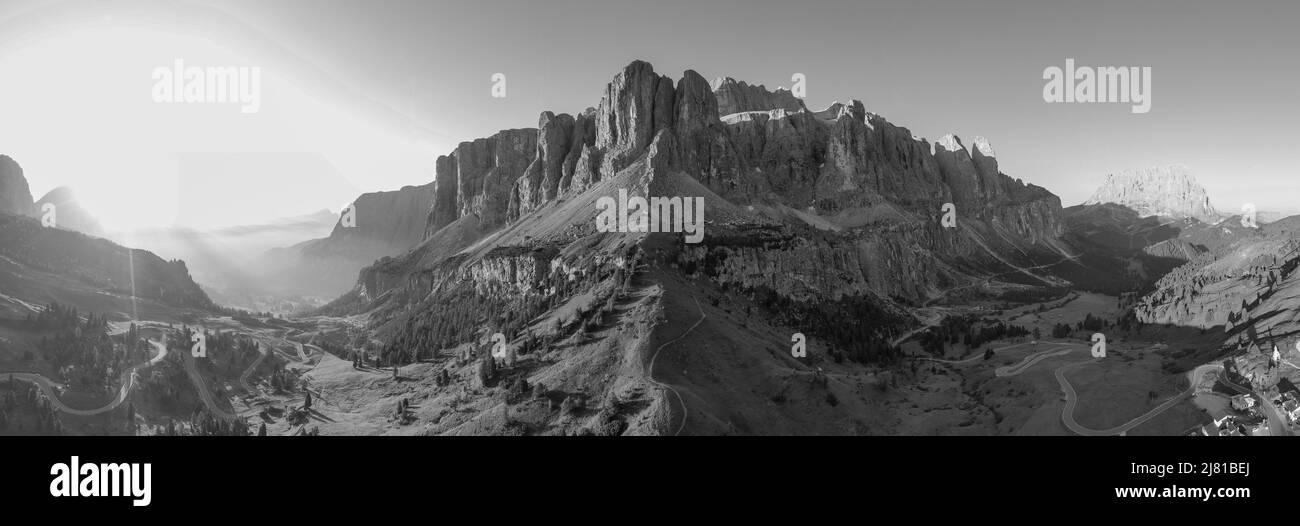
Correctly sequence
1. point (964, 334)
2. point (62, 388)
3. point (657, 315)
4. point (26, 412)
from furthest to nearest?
point (964, 334) < point (62, 388) < point (657, 315) < point (26, 412)

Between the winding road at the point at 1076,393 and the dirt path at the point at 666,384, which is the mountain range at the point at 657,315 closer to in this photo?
the dirt path at the point at 666,384

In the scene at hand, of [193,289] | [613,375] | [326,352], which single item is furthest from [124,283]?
[613,375]

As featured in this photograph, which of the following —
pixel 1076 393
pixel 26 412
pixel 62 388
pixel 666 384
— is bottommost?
pixel 26 412

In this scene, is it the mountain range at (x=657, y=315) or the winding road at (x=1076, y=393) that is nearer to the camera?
the winding road at (x=1076, y=393)

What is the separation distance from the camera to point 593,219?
16150 cm

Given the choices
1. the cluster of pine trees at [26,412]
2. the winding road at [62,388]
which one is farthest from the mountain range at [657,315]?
the cluster of pine trees at [26,412]

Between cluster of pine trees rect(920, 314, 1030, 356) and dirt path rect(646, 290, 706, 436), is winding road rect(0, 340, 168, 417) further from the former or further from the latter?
cluster of pine trees rect(920, 314, 1030, 356)

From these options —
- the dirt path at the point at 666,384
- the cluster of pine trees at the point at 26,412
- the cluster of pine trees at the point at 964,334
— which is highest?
the dirt path at the point at 666,384

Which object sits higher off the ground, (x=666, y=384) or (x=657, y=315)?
(x=657, y=315)

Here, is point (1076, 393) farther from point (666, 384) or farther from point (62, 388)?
point (62, 388)

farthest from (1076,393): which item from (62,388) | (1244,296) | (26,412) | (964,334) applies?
(62,388)

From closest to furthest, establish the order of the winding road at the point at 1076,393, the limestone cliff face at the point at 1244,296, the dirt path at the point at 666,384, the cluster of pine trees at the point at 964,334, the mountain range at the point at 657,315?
the dirt path at the point at 666,384 → the winding road at the point at 1076,393 → the mountain range at the point at 657,315 → the limestone cliff face at the point at 1244,296 → the cluster of pine trees at the point at 964,334

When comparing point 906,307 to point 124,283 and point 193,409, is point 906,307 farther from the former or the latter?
point 124,283
